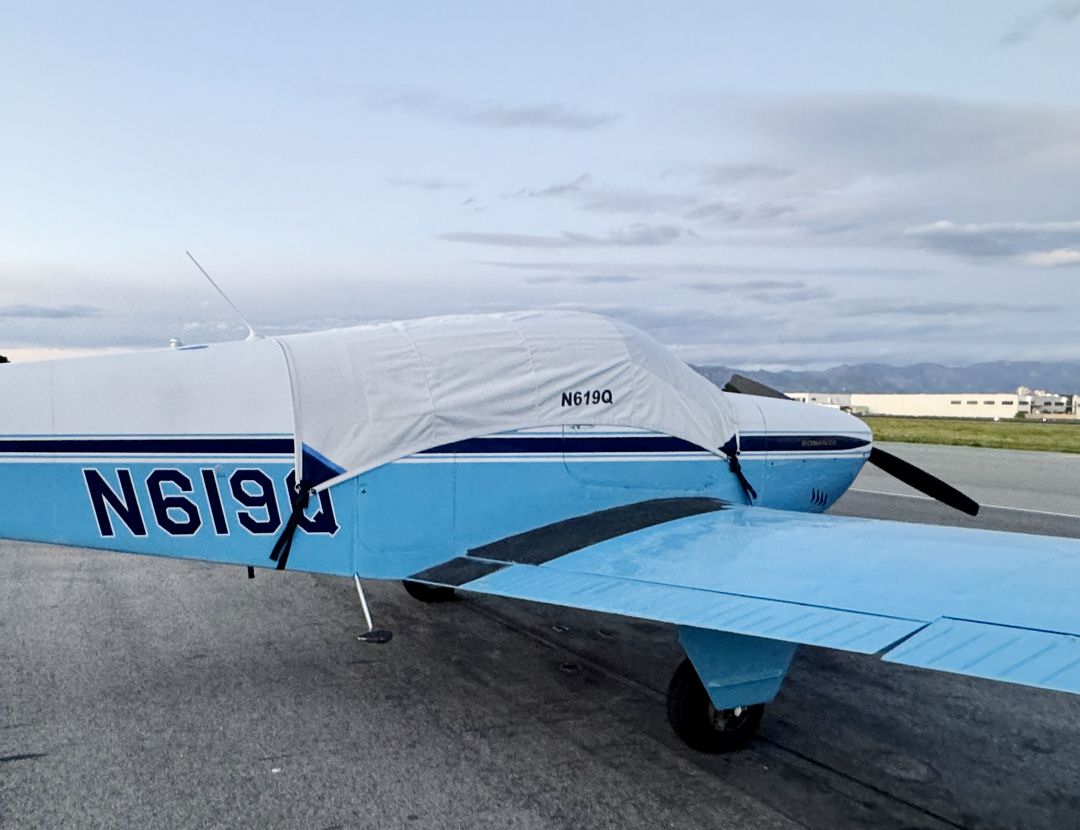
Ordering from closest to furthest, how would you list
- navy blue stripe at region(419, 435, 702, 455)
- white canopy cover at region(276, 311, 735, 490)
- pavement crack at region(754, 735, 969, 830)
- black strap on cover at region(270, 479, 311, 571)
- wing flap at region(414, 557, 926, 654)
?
1. wing flap at region(414, 557, 926, 654)
2. pavement crack at region(754, 735, 969, 830)
3. black strap on cover at region(270, 479, 311, 571)
4. white canopy cover at region(276, 311, 735, 490)
5. navy blue stripe at region(419, 435, 702, 455)

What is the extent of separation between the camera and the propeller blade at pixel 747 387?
312 inches

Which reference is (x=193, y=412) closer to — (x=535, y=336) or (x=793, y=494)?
(x=535, y=336)

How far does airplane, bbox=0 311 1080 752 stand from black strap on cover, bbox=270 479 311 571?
1 centimetres

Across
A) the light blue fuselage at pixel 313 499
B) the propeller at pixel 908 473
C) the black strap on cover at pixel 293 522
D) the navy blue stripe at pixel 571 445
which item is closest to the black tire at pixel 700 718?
the light blue fuselage at pixel 313 499

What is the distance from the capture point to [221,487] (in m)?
4.69

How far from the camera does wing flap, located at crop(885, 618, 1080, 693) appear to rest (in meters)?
3.02

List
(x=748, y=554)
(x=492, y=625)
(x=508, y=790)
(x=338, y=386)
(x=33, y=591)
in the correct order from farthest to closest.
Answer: (x=33, y=591), (x=492, y=625), (x=338, y=386), (x=748, y=554), (x=508, y=790)

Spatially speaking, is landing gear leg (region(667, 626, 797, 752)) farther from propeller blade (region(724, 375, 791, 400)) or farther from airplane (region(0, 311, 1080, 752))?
propeller blade (region(724, 375, 791, 400))

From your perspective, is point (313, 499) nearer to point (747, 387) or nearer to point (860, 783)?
point (860, 783)

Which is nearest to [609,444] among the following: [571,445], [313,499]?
[571,445]

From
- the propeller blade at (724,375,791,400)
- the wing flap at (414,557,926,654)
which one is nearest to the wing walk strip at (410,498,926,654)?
the wing flap at (414,557,926,654)

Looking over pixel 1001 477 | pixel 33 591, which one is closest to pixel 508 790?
pixel 33 591

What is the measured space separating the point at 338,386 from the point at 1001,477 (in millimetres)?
17267

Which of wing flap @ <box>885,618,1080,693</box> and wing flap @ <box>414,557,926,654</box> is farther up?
wing flap @ <box>885,618,1080,693</box>
